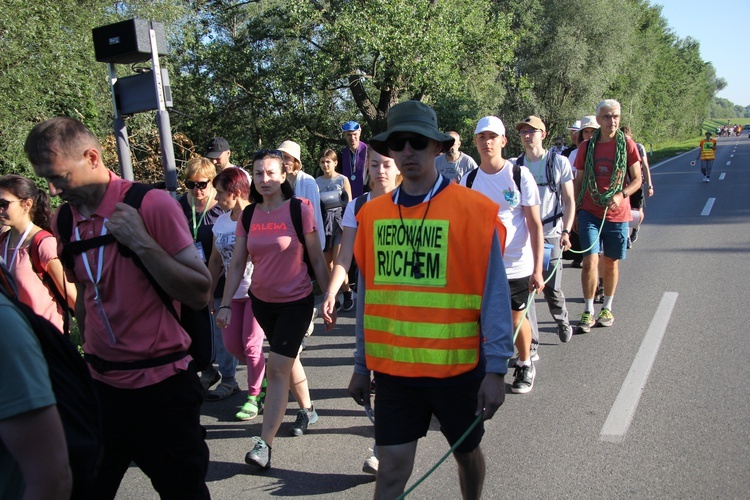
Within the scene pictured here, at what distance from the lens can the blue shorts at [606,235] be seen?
6645 millimetres

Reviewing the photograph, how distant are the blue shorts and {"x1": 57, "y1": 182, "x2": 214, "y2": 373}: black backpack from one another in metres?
4.75

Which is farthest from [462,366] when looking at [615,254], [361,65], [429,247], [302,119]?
[302,119]

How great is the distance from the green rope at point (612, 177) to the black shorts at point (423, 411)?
437cm

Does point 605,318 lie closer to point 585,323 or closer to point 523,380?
point 585,323

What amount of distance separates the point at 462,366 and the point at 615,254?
4580 mm

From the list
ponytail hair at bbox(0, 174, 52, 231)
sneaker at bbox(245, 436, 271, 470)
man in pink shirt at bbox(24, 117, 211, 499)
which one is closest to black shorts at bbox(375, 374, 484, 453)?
man in pink shirt at bbox(24, 117, 211, 499)

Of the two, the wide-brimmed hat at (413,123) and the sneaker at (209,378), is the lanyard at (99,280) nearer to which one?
the wide-brimmed hat at (413,123)

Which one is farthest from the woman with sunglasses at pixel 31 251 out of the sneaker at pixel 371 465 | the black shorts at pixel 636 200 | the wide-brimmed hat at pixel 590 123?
the wide-brimmed hat at pixel 590 123

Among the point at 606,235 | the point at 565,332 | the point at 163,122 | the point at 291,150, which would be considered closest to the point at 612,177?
the point at 606,235

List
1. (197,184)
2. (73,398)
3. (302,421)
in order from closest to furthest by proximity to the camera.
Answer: (73,398), (302,421), (197,184)

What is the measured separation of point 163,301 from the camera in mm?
2609

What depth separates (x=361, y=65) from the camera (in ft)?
66.6

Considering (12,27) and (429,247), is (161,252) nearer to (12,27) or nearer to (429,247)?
(429,247)

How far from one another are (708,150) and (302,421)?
2397 cm
